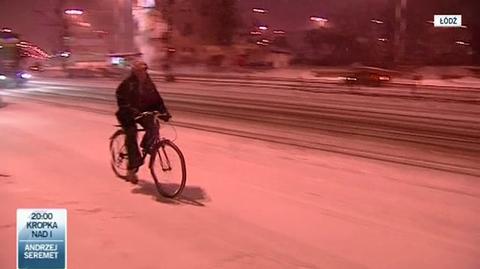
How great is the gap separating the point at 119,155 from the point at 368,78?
915 inches

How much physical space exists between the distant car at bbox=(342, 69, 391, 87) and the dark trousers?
23.1m

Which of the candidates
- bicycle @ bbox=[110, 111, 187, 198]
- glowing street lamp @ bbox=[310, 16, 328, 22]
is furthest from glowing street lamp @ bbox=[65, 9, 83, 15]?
bicycle @ bbox=[110, 111, 187, 198]

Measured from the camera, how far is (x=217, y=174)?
382 inches

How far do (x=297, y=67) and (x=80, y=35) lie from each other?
18.3 meters

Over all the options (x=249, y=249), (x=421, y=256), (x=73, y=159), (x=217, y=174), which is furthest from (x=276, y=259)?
(x=73, y=159)

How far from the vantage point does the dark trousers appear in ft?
27.7

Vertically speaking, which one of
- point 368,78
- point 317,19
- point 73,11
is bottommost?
point 368,78

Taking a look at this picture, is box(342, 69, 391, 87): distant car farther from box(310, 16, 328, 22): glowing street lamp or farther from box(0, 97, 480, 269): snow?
box(0, 97, 480, 269): snow

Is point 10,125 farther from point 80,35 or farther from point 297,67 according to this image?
point 80,35

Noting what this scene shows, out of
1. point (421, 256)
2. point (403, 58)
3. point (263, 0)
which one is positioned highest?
point (263, 0)

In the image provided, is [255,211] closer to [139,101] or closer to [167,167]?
[167,167]

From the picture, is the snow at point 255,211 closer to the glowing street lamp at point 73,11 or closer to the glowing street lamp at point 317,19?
the glowing street lamp at point 317,19

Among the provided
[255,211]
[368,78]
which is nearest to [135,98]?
[255,211]

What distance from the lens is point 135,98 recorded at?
8508mm
